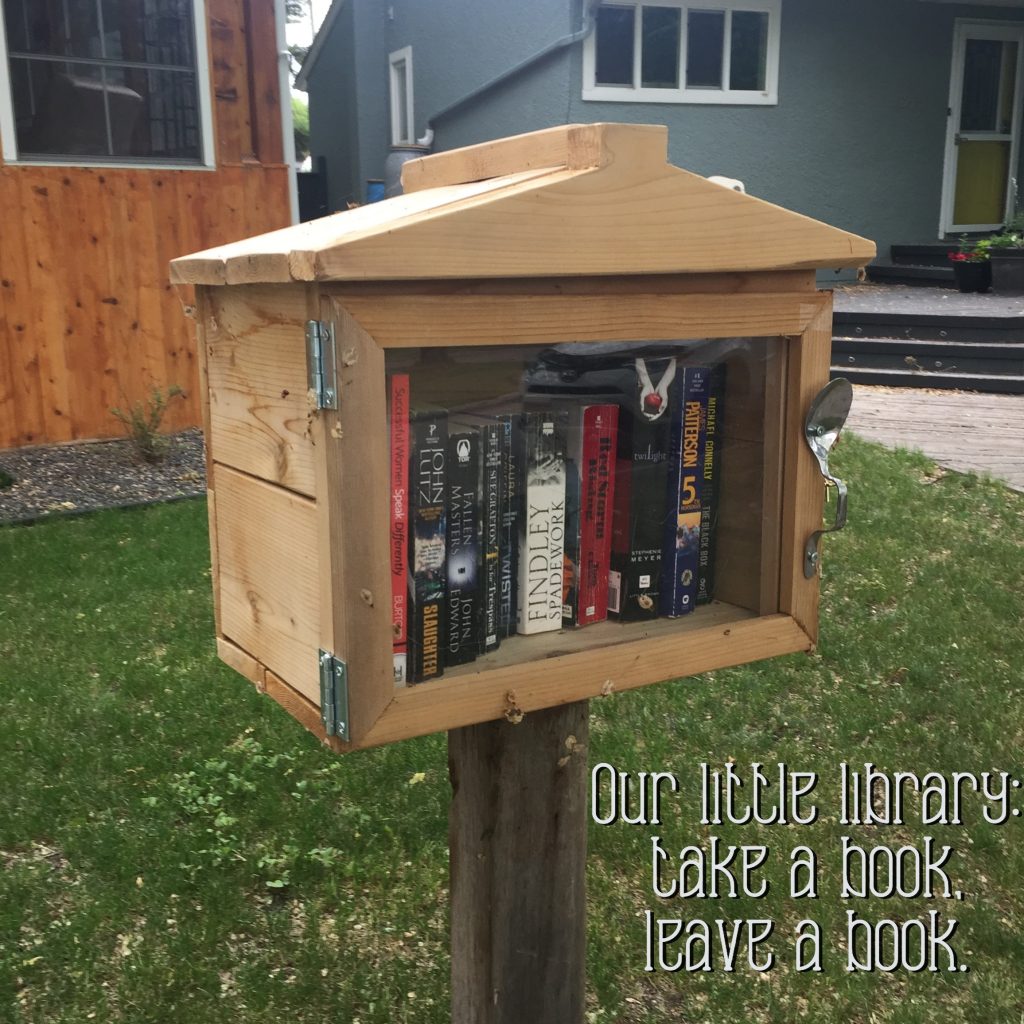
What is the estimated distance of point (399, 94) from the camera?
14.3 meters

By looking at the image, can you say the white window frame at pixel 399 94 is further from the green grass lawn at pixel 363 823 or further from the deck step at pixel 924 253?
the green grass lawn at pixel 363 823

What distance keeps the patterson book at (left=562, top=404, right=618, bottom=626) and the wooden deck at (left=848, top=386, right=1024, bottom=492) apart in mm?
4129

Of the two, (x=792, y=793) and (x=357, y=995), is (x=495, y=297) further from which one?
(x=792, y=793)

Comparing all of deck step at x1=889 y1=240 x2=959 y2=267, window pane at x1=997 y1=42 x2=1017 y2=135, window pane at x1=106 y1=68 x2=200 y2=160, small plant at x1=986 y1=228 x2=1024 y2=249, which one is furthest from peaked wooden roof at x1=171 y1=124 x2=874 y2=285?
window pane at x1=997 y1=42 x2=1017 y2=135

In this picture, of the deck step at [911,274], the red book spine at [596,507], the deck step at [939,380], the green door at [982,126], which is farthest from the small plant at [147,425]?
the green door at [982,126]

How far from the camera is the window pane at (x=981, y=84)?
38.2ft

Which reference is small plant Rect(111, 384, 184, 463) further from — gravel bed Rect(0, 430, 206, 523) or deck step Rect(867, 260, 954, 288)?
deck step Rect(867, 260, 954, 288)

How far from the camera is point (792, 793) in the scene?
2.99 meters

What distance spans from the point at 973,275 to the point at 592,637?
961cm

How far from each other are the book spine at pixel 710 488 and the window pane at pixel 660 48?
385 inches

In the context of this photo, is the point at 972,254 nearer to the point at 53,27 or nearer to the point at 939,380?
the point at 939,380

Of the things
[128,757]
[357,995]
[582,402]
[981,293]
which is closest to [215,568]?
[582,402]

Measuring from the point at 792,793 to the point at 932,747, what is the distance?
466 millimetres

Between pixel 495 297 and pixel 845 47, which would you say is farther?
pixel 845 47
